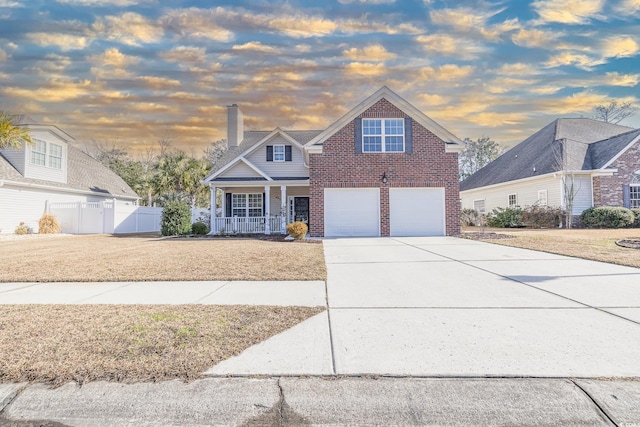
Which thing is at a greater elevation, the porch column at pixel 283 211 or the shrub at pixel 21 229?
the porch column at pixel 283 211

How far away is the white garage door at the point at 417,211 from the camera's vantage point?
49.8ft

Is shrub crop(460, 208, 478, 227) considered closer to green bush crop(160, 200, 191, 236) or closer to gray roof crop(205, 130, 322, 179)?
gray roof crop(205, 130, 322, 179)

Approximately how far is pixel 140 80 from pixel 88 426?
22564 millimetres

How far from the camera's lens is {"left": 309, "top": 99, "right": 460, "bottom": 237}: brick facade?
15031mm

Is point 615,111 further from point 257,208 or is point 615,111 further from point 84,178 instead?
point 84,178

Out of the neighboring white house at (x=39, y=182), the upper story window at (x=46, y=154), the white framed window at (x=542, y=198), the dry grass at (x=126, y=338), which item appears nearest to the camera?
the dry grass at (x=126, y=338)

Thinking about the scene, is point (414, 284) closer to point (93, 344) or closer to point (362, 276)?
point (362, 276)

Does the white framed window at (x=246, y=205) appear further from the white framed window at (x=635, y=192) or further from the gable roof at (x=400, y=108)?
the white framed window at (x=635, y=192)

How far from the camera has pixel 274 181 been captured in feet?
57.0

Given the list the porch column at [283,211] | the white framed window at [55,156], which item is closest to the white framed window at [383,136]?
the porch column at [283,211]

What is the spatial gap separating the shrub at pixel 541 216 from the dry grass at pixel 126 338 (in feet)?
72.3

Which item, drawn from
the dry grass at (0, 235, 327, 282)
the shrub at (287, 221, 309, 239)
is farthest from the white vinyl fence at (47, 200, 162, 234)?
the shrub at (287, 221, 309, 239)

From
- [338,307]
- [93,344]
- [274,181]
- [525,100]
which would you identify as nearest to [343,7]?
[274,181]

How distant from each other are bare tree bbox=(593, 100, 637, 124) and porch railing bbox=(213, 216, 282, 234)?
38.6 m
